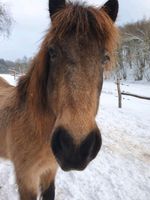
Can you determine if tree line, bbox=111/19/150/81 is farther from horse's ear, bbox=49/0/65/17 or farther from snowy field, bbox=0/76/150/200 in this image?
horse's ear, bbox=49/0/65/17

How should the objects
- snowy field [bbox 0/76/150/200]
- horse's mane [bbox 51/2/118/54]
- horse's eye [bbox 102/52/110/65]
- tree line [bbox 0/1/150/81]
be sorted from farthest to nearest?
tree line [bbox 0/1/150/81] < snowy field [bbox 0/76/150/200] < horse's eye [bbox 102/52/110/65] < horse's mane [bbox 51/2/118/54]

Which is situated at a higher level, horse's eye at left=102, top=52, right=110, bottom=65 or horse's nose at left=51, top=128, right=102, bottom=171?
horse's eye at left=102, top=52, right=110, bottom=65

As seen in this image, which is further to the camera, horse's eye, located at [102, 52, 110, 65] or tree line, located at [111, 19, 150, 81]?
tree line, located at [111, 19, 150, 81]

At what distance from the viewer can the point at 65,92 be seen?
6.27 ft

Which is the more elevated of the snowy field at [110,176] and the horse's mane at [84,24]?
the horse's mane at [84,24]

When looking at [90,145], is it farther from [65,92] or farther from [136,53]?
[136,53]

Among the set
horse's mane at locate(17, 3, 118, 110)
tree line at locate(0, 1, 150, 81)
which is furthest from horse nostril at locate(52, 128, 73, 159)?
tree line at locate(0, 1, 150, 81)

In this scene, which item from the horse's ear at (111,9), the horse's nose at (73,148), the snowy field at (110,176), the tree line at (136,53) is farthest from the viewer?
the tree line at (136,53)

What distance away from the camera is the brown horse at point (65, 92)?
1.79 meters

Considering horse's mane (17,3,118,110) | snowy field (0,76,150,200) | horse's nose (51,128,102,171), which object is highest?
horse's mane (17,3,118,110)

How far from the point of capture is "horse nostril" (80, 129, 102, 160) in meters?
1.74

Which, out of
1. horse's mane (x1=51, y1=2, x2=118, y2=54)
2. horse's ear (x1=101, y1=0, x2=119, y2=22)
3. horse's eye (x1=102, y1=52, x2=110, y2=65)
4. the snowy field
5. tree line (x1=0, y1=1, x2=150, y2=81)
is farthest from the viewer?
tree line (x1=0, y1=1, x2=150, y2=81)

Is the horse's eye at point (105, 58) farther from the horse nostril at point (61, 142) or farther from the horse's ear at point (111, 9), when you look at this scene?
the horse nostril at point (61, 142)

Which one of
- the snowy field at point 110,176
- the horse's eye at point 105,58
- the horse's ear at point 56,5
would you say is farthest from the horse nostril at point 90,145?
the snowy field at point 110,176
